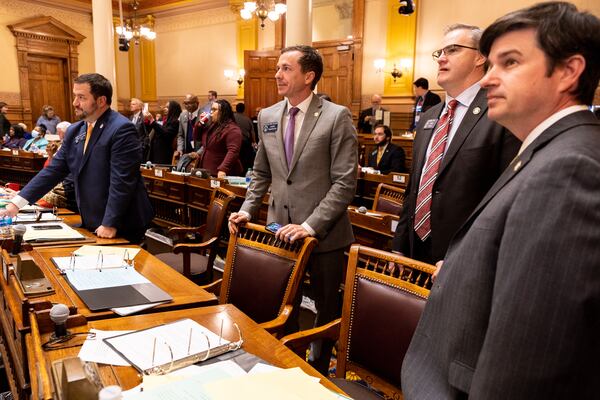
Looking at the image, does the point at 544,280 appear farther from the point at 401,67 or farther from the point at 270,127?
the point at 401,67

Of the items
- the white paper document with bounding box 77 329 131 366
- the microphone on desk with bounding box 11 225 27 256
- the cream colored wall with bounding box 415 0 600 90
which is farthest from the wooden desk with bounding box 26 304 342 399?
the cream colored wall with bounding box 415 0 600 90

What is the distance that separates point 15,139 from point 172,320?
29.5 feet

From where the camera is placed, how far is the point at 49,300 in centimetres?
149

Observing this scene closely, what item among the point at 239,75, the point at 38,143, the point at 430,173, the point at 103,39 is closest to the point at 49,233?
the point at 430,173

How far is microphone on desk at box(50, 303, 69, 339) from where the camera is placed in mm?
1224

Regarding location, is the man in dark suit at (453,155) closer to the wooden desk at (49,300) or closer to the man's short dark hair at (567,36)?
the man's short dark hair at (567,36)

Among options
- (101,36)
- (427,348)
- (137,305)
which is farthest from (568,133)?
(101,36)

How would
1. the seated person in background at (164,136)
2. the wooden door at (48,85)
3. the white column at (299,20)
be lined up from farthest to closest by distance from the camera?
the wooden door at (48,85) → the seated person in background at (164,136) → the white column at (299,20)

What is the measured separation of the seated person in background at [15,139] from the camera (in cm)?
866

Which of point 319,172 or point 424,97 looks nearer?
point 319,172

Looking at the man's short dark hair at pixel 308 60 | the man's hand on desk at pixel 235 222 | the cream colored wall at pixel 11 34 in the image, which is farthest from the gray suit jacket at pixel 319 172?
the cream colored wall at pixel 11 34

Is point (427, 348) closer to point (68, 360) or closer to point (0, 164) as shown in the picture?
point (68, 360)

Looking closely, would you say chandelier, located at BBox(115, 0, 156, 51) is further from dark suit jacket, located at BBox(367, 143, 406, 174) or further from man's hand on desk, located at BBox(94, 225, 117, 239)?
man's hand on desk, located at BBox(94, 225, 117, 239)

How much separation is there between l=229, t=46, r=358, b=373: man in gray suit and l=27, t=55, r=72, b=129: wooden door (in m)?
11.9
